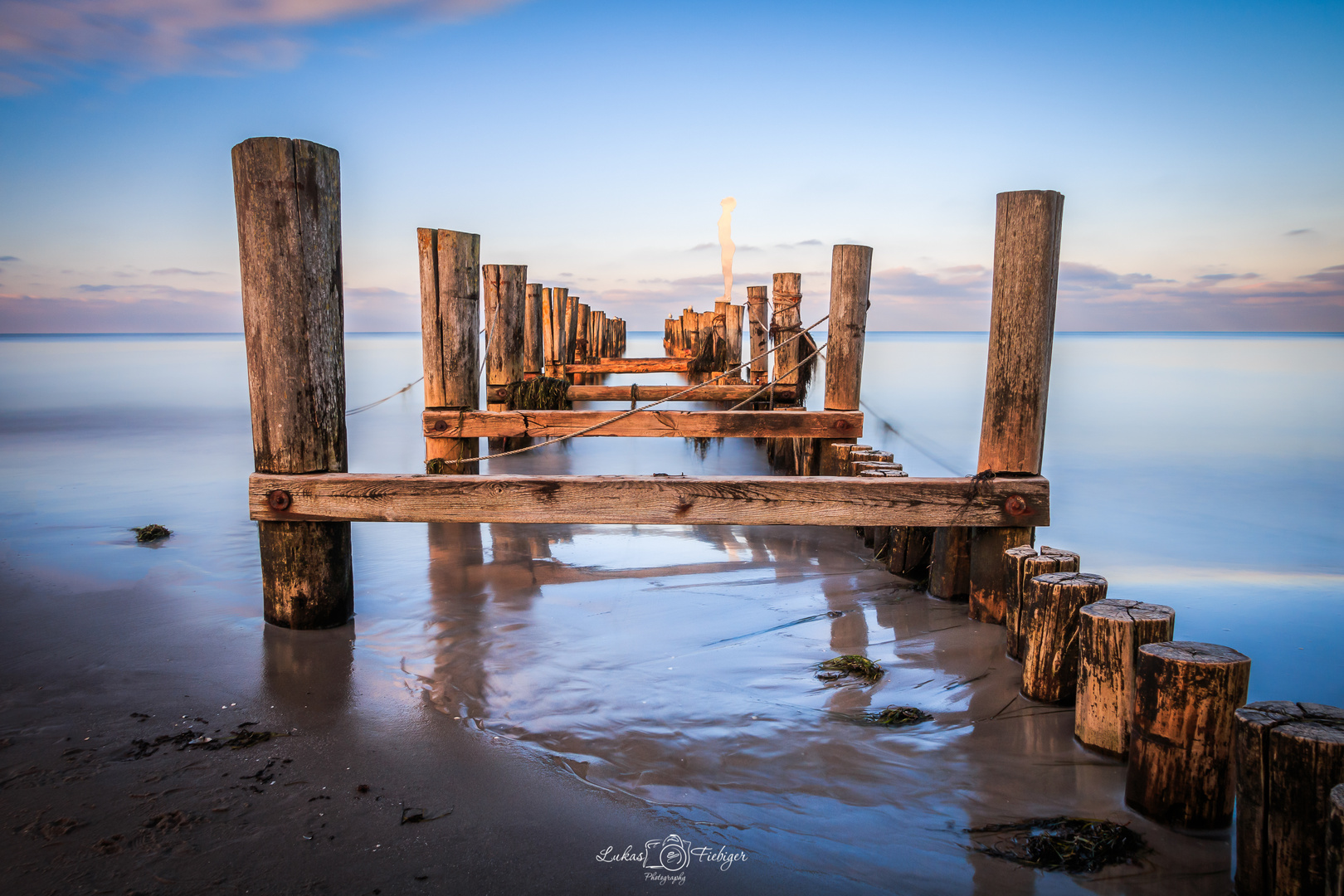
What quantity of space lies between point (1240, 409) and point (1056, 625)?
1947 cm

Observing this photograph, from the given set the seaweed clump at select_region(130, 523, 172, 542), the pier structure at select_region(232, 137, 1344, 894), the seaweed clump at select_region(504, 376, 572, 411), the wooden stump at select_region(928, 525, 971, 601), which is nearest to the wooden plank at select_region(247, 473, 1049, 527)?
the pier structure at select_region(232, 137, 1344, 894)

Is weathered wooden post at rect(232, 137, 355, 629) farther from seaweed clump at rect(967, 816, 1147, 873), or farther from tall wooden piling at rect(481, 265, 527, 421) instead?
tall wooden piling at rect(481, 265, 527, 421)

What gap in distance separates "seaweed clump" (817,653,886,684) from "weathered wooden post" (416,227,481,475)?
3656 millimetres

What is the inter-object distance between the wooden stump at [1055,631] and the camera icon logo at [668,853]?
1681 millimetres

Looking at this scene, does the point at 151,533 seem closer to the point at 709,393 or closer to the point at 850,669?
the point at 850,669

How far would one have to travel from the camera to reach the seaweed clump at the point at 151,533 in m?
6.00

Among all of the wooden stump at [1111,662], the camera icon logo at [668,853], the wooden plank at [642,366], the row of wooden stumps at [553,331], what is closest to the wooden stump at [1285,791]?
the wooden stump at [1111,662]

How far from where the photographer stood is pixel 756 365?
15883 millimetres

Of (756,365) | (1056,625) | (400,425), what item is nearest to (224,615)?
(1056,625)

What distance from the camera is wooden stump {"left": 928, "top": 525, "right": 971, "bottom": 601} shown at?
14.3ft


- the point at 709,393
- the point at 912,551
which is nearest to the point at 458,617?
the point at 912,551

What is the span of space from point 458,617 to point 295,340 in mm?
1690

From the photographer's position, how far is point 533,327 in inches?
484

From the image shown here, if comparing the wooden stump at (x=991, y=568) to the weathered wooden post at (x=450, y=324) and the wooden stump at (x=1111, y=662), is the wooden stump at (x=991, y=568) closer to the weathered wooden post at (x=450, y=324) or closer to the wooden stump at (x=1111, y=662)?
the wooden stump at (x=1111, y=662)
